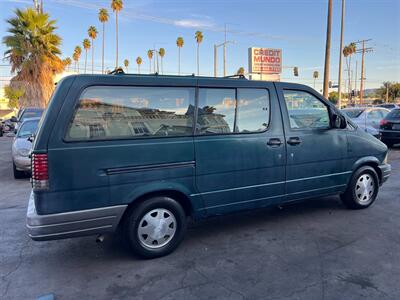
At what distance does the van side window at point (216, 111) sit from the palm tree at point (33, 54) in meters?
21.1

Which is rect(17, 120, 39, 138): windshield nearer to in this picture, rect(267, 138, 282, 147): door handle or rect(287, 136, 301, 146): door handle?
rect(267, 138, 282, 147): door handle

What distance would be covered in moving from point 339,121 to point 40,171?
400cm

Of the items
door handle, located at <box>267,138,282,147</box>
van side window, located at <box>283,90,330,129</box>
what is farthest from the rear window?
door handle, located at <box>267,138,282,147</box>

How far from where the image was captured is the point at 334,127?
192 inches

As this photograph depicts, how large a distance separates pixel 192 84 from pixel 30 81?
21756 millimetres

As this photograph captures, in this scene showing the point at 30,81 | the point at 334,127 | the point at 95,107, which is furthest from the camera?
the point at 30,81

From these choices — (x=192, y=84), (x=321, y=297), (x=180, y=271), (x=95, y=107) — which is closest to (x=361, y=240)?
(x=321, y=297)

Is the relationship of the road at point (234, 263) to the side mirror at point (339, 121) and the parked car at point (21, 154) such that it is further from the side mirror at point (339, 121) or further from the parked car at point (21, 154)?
the parked car at point (21, 154)

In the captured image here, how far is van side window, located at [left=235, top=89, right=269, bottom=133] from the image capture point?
420cm

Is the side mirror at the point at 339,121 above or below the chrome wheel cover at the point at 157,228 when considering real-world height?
above

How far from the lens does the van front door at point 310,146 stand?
14.9ft

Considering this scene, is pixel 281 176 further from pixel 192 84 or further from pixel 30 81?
pixel 30 81

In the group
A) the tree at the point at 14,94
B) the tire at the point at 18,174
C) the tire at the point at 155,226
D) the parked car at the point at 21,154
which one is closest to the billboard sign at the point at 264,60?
the tree at the point at 14,94

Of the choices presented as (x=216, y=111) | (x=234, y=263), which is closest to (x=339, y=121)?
(x=216, y=111)
